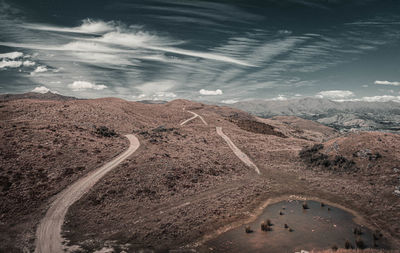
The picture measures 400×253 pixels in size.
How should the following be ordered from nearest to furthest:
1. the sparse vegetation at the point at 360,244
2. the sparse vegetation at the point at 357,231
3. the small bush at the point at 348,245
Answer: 1. the small bush at the point at 348,245
2. the sparse vegetation at the point at 360,244
3. the sparse vegetation at the point at 357,231

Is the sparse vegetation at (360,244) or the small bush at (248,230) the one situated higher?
the sparse vegetation at (360,244)

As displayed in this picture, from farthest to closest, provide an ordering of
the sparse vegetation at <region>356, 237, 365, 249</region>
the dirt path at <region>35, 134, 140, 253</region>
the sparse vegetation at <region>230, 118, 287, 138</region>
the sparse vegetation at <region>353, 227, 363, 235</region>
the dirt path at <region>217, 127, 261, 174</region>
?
the sparse vegetation at <region>230, 118, 287, 138</region> → the dirt path at <region>217, 127, 261, 174</region> → the sparse vegetation at <region>353, 227, 363, 235</region> → the sparse vegetation at <region>356, 237, 365, 249</region> → the dirt path at <region>35, 134, 140, 253</region>

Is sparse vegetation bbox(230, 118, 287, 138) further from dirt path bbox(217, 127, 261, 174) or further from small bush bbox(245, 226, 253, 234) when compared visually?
small bush bbox(245, 226, 253, 234)

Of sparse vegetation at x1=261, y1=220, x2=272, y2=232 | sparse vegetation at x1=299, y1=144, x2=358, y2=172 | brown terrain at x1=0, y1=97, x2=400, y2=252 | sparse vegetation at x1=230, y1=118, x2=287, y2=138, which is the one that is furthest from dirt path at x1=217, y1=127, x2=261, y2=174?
sparse vegetation at x1=230, y1=118, x2=287, y2=138

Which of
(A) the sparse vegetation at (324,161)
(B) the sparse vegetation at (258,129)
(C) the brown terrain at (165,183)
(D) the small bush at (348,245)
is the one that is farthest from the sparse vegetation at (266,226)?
(B) the sparse vegetation at (258,129)

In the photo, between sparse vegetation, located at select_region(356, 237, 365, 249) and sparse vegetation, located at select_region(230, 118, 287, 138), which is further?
sparse vegetation, located at select_region(230, 118, 287, 138)

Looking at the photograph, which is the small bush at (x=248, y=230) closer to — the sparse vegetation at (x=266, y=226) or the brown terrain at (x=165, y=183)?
the sparse vegetation at (x=266, y=226)
